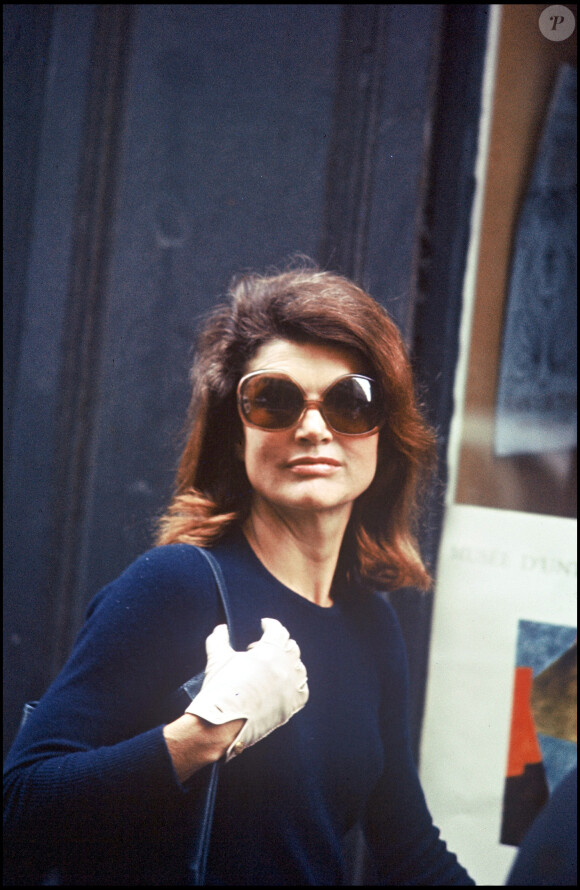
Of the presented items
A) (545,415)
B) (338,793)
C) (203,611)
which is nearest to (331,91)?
(545,415)

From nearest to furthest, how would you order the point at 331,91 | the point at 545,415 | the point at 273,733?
the point at 273,733 < the point at 545,415 < the point at 331,91

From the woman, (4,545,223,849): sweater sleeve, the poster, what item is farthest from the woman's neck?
the poster

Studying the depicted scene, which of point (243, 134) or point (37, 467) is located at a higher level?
point (243, 134)

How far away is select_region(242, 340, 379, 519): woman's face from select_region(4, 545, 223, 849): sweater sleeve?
0.64 ft

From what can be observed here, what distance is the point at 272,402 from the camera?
125 centimetres

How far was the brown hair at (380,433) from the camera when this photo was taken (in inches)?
49.9

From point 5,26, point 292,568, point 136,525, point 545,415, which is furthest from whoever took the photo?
point 5,26

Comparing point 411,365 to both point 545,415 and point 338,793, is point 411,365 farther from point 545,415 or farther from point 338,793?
point 338,793

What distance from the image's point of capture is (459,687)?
1.37 m

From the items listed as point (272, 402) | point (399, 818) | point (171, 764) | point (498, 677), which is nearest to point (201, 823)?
point (171, 764)

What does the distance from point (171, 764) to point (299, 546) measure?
40cm

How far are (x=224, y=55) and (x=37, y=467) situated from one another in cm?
115

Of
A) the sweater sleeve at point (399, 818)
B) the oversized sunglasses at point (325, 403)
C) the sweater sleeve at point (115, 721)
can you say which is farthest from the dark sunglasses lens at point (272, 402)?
the sweater sleeve at point (399, 818)

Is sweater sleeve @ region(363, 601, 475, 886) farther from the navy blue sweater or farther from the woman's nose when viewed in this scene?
the woman's nose
